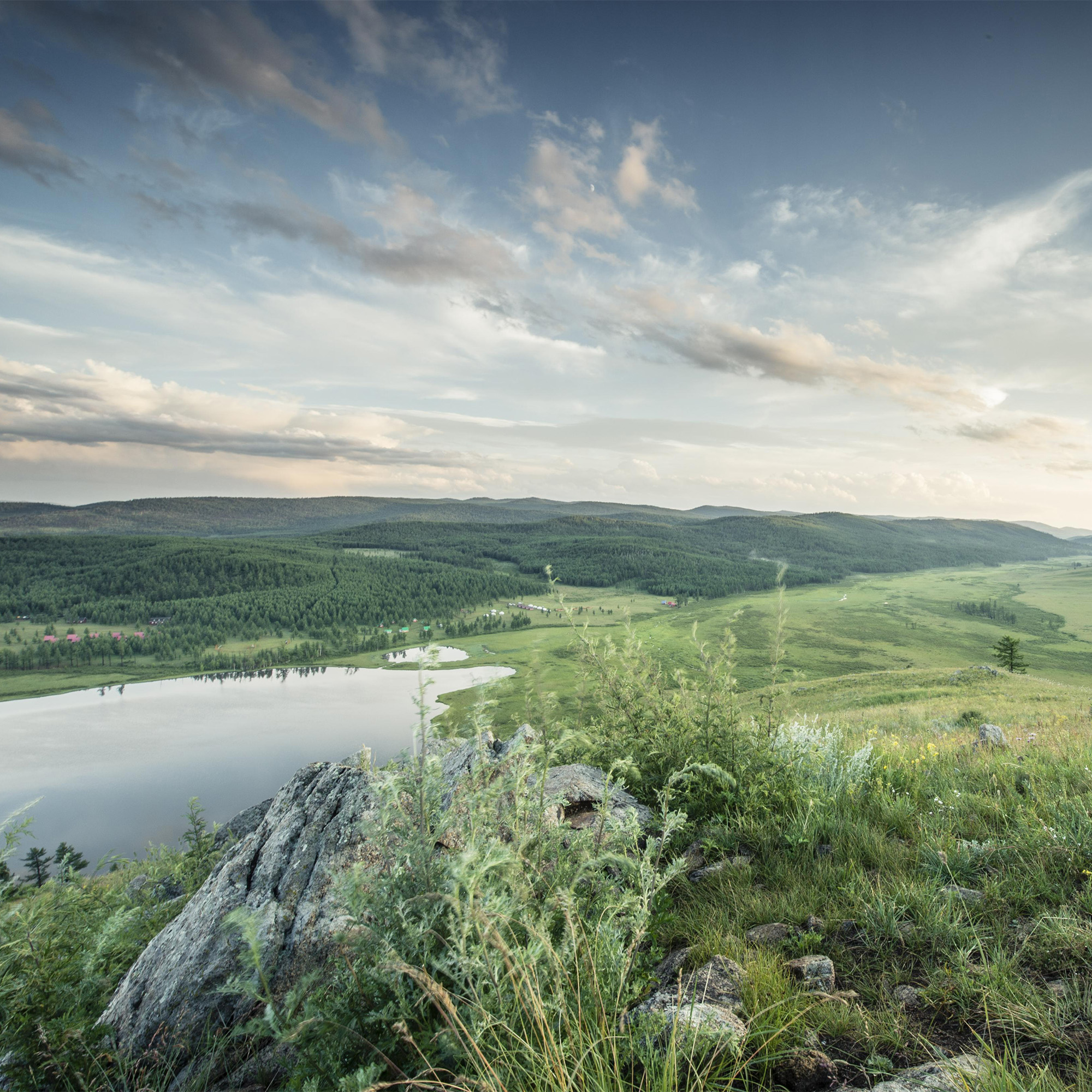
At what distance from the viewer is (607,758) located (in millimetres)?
6844

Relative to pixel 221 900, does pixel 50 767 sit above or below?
below

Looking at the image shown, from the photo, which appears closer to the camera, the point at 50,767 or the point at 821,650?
the point at 50,767

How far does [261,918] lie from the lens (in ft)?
10.9

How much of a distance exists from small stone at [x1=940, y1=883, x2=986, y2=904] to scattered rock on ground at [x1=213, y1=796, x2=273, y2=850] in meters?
10.0

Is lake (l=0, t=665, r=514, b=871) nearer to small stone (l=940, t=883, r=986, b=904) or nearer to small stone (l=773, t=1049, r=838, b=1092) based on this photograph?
small stone (l=940, t=883, r=986, b=904)

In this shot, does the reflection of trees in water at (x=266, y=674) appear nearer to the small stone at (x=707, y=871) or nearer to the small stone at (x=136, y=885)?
the small stone at (x=136, y=885)

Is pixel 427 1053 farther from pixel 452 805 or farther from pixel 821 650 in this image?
pixel 821 650

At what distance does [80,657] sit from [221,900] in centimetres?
21617

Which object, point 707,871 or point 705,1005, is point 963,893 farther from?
point 705,1005

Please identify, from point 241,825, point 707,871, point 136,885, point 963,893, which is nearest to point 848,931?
point 963,893

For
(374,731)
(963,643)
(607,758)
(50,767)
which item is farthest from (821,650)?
(50,767)

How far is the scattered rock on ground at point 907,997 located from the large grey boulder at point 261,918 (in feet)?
10.9

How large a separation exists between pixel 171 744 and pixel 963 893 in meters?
121

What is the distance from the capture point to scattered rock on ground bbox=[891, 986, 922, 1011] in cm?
314
